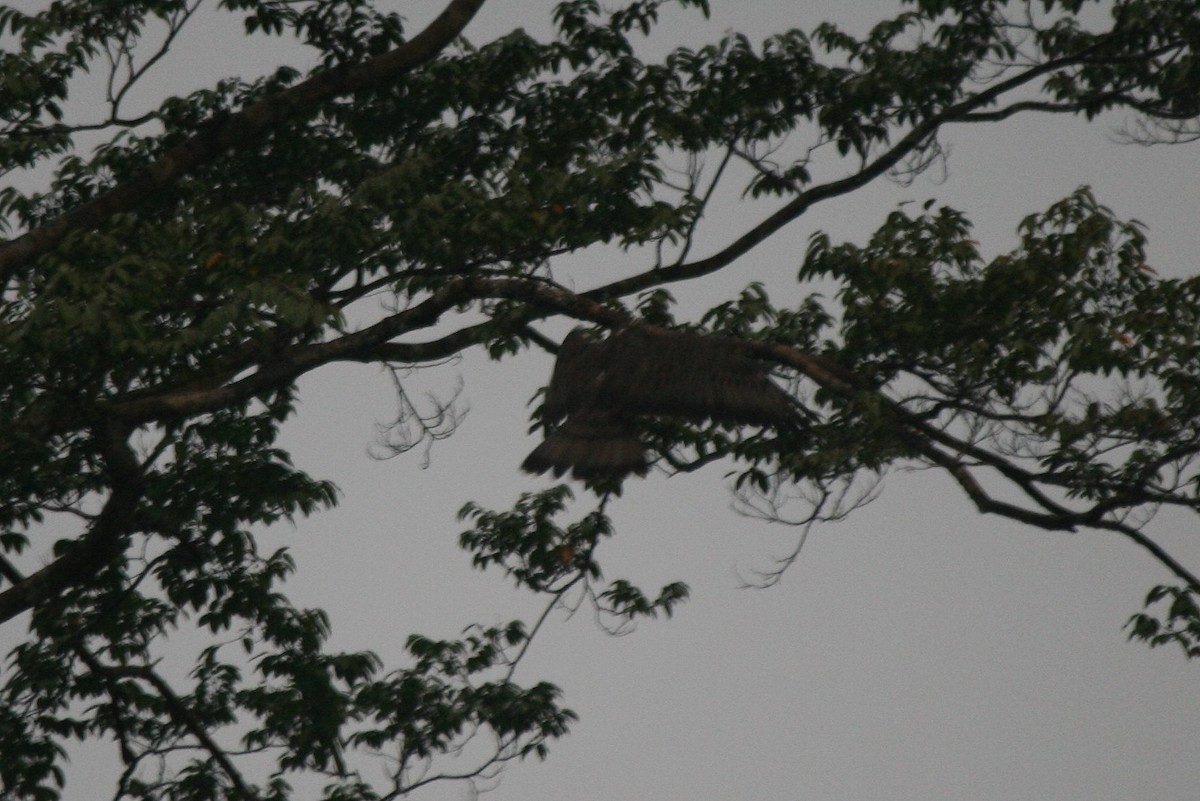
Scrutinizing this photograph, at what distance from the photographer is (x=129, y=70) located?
802 centimetres

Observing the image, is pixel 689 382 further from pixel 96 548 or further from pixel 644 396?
pixel 96 548

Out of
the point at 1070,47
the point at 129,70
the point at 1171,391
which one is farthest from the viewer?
the point at 1070,47

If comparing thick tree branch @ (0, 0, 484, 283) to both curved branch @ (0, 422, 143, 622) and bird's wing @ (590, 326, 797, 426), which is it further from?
bird's wing @ (590, 326, 797, 426)

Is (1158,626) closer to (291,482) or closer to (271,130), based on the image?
(291,482)

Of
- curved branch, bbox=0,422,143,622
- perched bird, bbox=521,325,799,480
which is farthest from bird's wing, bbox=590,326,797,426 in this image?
curved branch, bbox=0,422,143,622

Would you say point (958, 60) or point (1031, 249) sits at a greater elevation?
point (958, 60)

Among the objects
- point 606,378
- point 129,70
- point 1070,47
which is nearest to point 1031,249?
point 606,378

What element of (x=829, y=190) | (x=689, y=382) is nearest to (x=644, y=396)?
(x=689, y=382)

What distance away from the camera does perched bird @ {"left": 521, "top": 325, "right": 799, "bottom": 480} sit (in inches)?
241

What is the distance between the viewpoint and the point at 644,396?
6.12 m

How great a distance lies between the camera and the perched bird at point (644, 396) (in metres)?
6.11

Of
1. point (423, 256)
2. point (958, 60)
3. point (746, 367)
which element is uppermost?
point (958, 60)

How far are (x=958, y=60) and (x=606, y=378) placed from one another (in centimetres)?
348

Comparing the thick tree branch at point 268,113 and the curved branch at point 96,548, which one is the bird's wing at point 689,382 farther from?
the curved branch at point 96,548
